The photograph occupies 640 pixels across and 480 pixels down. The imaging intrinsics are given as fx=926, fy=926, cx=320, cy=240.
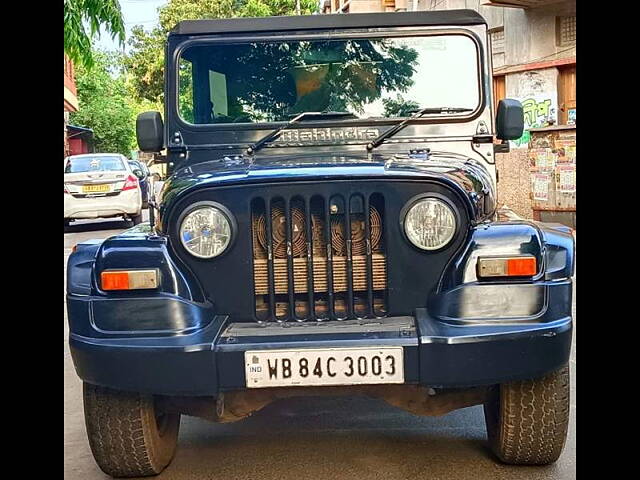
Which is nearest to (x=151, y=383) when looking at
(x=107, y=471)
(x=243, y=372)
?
(x=243, y=372)

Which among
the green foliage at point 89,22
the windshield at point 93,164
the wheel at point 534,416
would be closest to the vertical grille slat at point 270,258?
the wheel at point 534,416

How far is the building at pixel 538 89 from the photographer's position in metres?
14.6

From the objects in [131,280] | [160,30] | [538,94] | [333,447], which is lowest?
[333,447]

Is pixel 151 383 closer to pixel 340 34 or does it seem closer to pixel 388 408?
pixel 388 408

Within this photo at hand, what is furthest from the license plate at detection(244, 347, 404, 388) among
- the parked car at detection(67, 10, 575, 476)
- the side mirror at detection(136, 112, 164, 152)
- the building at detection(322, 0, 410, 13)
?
the building at detection(322, 0, 410, 13)

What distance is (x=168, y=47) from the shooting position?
4.99 meters

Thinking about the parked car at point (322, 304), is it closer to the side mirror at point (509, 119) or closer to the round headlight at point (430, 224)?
the round headlight at point (430, 224)

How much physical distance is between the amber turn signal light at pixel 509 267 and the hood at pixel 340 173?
24 cm

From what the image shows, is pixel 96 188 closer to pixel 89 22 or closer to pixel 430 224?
pixel 89 22

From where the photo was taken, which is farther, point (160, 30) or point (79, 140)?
point (79, 140)

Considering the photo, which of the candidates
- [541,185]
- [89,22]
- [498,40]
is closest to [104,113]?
[498,40]

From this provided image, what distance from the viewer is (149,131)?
4.85 meters

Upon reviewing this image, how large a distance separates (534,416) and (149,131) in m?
2.44
